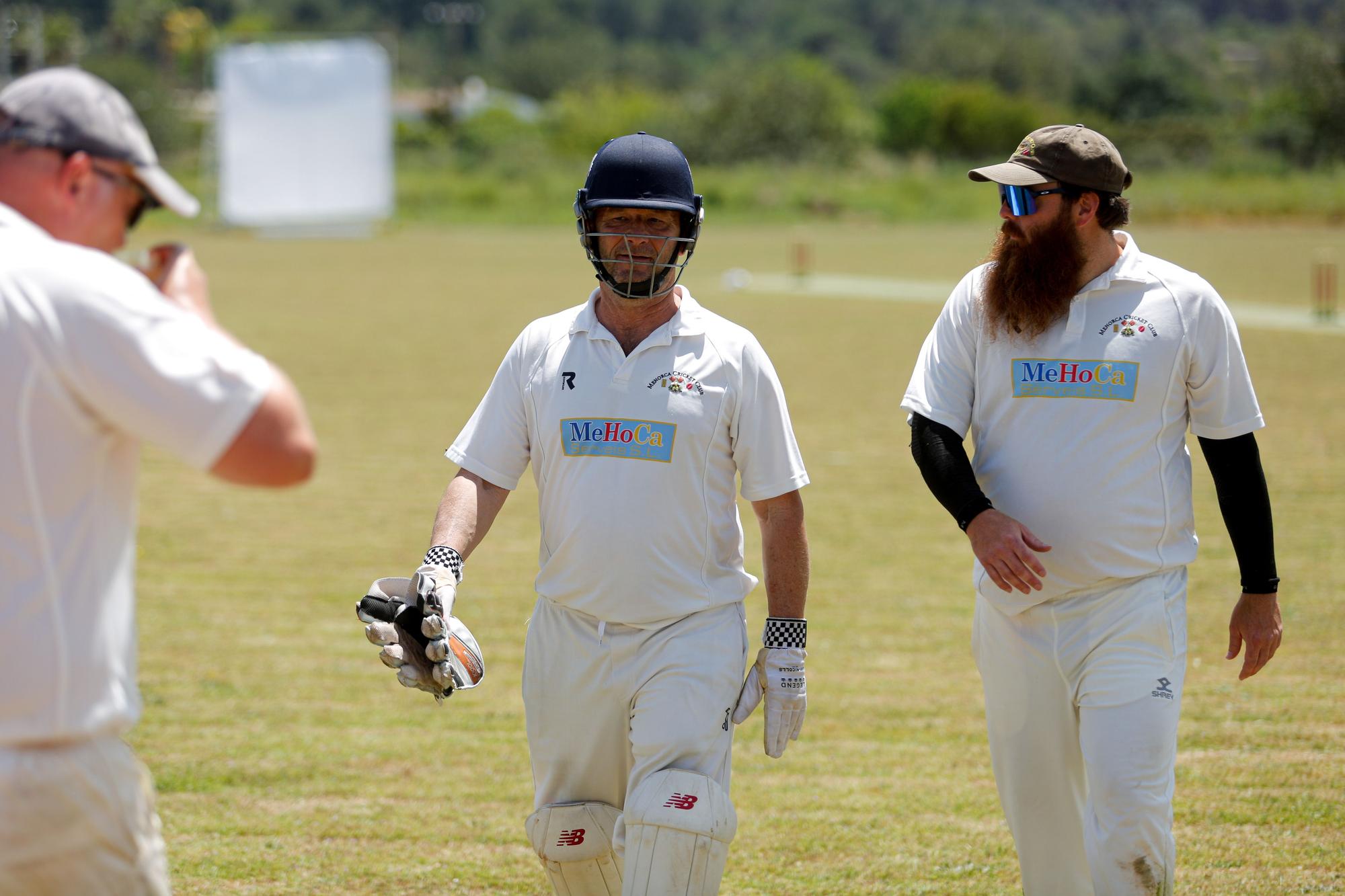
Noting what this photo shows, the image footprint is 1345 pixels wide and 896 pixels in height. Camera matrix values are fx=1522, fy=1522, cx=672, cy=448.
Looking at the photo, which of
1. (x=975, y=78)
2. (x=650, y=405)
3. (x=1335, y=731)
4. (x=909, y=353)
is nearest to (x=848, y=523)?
(x=1335, y=731)

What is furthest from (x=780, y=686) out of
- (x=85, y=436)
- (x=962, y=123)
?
(x=962, y=123)

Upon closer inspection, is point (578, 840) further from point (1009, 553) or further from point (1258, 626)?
point (1258, 626)

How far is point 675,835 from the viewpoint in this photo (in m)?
3.66

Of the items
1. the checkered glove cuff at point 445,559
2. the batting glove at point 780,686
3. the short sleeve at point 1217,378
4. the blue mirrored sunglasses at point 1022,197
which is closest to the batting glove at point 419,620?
the checkered glove cuff at point 445,559

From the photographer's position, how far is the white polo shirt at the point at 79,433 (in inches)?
95.0

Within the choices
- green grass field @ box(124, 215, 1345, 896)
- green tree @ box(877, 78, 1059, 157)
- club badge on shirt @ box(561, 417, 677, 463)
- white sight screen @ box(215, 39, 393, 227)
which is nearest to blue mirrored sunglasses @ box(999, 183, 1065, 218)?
club badge on shirt @ box(561, 417, 677, 463)

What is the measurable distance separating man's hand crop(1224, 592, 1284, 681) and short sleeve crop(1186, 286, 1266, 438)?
A: 0.50 meters

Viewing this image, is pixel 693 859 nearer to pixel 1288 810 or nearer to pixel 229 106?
pixel 1288 810

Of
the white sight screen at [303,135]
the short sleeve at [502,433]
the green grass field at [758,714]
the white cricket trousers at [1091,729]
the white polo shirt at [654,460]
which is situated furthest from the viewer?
the white sight screen at [303,135]

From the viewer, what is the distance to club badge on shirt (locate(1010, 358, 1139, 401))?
4.05 m

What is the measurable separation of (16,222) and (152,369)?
368 millimetres

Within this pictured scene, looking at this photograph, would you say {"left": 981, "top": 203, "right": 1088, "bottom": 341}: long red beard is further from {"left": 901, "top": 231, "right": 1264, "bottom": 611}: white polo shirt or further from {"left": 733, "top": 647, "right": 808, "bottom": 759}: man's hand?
{"left": 733, "top": 647, "right": 808, "bottom": 759}: man's hand

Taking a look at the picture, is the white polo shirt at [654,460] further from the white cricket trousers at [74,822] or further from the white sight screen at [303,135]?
the white sight screen at [303,135]

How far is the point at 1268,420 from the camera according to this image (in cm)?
1541
